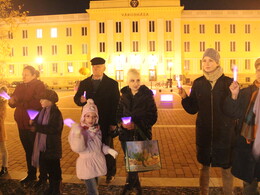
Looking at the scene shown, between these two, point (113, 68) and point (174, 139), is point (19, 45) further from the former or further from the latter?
point (174, 139)

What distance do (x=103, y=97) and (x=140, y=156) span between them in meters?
1.36

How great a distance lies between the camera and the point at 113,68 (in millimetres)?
46938

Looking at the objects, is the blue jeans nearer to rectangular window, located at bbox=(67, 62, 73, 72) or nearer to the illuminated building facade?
the illuminated building facade

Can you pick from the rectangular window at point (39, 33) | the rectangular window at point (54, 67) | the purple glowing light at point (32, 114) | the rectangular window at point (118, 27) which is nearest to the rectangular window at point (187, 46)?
the rectangular window at point (118, 27)

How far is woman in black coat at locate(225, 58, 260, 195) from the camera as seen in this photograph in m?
3.00

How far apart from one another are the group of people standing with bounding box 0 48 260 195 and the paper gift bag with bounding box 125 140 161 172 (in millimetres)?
269

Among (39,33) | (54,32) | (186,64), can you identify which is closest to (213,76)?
(186,64)

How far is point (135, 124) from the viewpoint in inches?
163

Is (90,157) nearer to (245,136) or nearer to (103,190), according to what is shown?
(103,190)

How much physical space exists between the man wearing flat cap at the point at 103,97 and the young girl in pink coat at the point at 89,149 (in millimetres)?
966

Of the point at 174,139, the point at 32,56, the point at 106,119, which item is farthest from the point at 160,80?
the point at 106,119

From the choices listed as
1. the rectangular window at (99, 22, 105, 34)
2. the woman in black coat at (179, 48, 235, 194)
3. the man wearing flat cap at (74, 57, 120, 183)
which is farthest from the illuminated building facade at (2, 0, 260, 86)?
the woman in black coat at (179, 48, 235, 194)

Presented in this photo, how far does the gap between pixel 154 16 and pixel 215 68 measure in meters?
45.2

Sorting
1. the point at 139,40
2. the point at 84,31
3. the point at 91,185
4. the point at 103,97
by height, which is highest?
the point at 84,31
